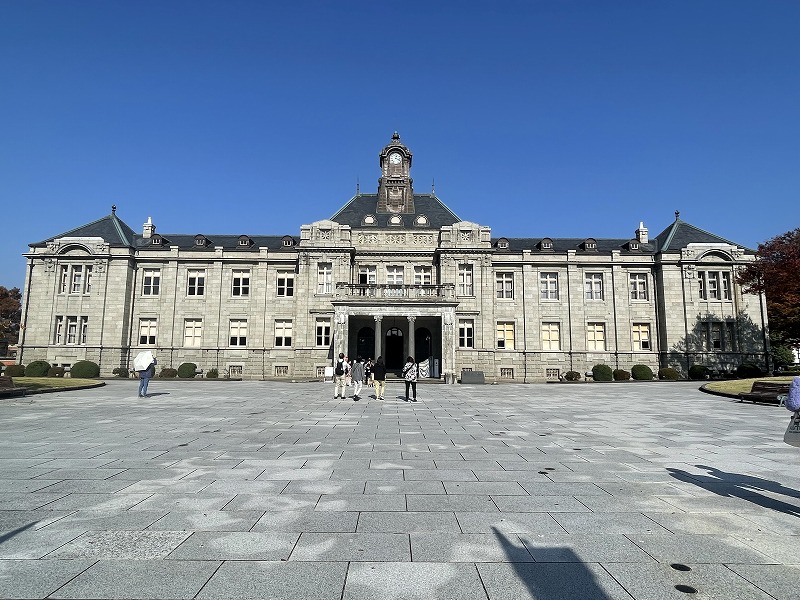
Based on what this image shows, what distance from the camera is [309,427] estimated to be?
1256 cm

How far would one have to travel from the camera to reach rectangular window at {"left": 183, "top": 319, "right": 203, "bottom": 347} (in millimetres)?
41938

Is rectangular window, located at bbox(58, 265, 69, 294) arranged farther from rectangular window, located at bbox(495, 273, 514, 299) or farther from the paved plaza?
rectangular window, located at bbox(495, 273, 514, 299)

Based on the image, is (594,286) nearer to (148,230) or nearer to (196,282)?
(196,282)

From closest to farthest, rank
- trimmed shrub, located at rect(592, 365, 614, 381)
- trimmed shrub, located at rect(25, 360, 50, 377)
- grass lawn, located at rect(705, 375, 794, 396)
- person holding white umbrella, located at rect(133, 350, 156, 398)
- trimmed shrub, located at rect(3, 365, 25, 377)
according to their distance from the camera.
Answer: person holding white umbrella, located at rect(133, 350, 156, 398), grass lawn, located at rect(705, 375, 794, 396), trimmed shrub, located at rect(3, 365, 25, 377), trimmed shrub, located at rect(25, 360, 50, 377), trimmed shrub, located at rect(592, 365, 614, 381)

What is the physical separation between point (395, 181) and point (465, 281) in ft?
48.7

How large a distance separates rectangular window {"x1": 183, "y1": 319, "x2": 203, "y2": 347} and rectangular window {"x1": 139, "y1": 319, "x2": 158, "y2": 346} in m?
2.66

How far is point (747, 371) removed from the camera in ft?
122

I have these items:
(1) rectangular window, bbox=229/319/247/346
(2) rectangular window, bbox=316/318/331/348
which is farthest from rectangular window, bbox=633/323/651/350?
(1) rectangular window, bbox=229/319/247/346

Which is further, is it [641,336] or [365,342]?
[641,336]

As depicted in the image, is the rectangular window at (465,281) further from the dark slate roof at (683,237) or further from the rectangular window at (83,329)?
the rectangular window at (83,329)

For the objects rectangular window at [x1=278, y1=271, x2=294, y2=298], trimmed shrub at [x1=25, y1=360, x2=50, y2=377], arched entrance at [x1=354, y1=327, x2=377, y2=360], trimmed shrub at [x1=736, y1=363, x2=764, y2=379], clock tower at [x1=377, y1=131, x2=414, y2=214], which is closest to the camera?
trimmed shrub at [x1=25, y1=360, x2=50, y2=377]

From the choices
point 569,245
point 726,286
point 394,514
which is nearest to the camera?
point 394,514

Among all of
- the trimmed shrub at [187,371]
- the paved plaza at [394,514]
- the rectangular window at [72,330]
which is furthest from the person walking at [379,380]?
the rectangular window at [72,330]

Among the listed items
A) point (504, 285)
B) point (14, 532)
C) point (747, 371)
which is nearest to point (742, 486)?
point (14, 532)
